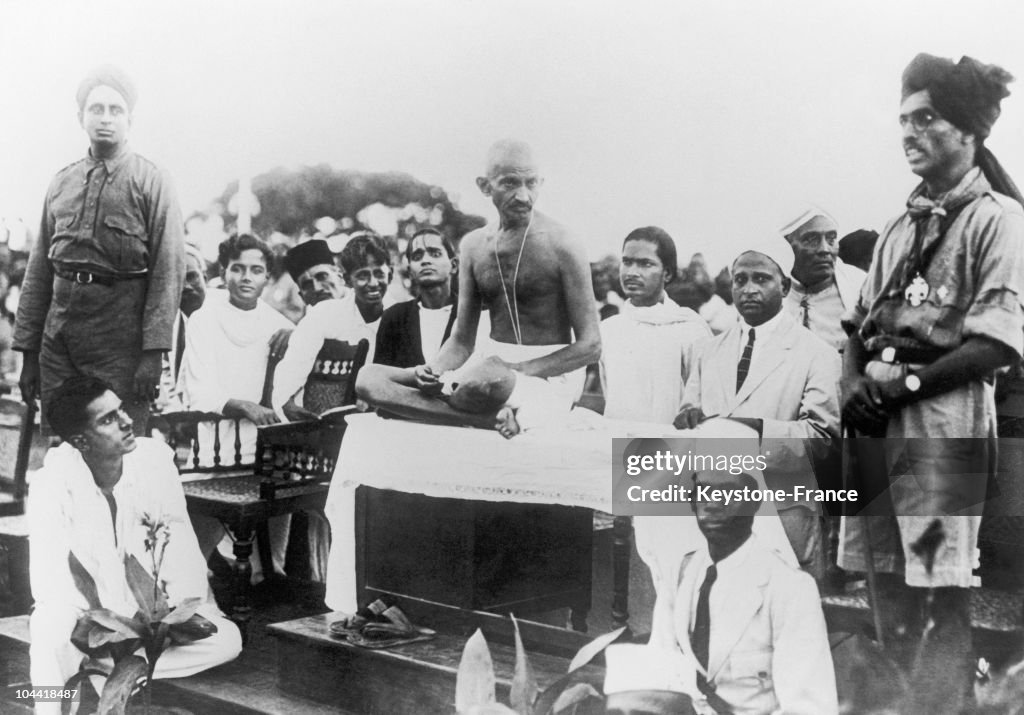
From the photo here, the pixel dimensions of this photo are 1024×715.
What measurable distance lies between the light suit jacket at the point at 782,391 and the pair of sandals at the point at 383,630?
114cm

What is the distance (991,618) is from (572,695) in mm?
1243

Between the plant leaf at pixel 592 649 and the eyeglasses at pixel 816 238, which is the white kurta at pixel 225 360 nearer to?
the plant leaf at pixel 592 649

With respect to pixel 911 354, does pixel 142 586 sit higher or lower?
lower

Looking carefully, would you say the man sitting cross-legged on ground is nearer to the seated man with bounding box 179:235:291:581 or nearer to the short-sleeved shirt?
the seated man with bounding box 179:235:291:581

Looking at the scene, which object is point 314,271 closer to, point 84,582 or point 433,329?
point 433,329

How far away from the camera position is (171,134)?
11.7ft

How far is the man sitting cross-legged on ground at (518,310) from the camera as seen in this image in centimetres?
315

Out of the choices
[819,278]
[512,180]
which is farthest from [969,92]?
[512,180]

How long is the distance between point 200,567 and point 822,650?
2113 millimetres

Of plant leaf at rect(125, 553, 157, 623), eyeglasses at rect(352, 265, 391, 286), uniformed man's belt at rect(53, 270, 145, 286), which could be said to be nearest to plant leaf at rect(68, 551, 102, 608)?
plant leaf at rect(125, 553, 157, 623)

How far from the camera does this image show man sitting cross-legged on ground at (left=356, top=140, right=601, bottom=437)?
10.3 ft

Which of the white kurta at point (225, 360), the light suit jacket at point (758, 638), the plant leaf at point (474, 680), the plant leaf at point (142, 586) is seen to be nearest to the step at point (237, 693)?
the plant leaf at point (142, 586)

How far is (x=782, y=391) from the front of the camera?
302 cm

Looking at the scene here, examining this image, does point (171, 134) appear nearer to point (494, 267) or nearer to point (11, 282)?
point (11, 282)
